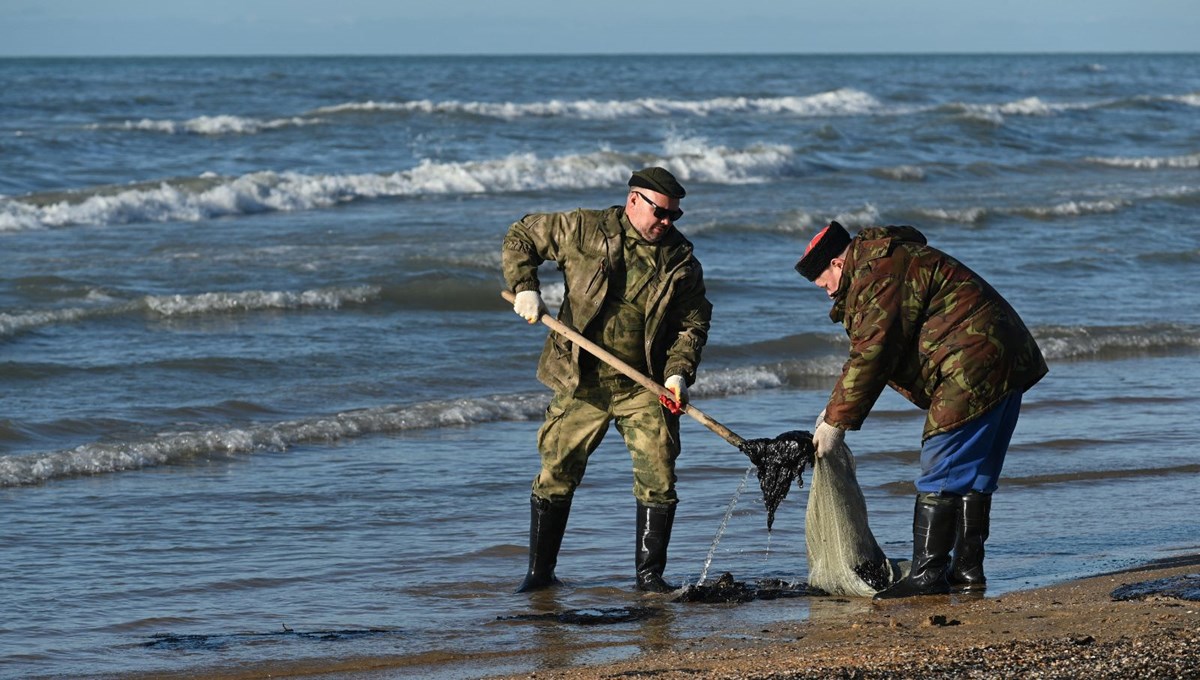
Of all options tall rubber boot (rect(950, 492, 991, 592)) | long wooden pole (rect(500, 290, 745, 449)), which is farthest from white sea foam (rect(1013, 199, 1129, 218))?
long wooden pole (rect(500, 290, 745, 449))

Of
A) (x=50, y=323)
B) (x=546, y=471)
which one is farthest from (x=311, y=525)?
(x=50, y=323)

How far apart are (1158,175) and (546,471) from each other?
22212mm

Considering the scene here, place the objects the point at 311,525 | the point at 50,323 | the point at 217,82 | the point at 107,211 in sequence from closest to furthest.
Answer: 1. the point at 311,525
2. the point at 50,323
3. the point at 107,211
4. the point at 217,82

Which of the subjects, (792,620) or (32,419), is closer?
(792,620)

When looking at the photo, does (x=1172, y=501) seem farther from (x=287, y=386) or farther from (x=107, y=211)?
(x=107, y=211)

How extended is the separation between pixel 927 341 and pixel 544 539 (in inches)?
67.1

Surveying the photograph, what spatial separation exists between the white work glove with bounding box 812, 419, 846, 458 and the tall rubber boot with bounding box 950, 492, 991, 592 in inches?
21.9

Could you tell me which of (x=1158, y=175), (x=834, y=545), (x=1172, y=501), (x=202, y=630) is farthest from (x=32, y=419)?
(x=1158, y=175)

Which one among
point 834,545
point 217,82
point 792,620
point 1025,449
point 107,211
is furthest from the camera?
point 217,82

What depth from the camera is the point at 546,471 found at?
240 inches

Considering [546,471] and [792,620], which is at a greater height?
[546,471]

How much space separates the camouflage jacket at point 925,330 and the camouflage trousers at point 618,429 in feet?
2.36

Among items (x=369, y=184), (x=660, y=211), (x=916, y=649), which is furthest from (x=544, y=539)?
(x=369, y=184)

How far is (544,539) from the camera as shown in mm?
6137
